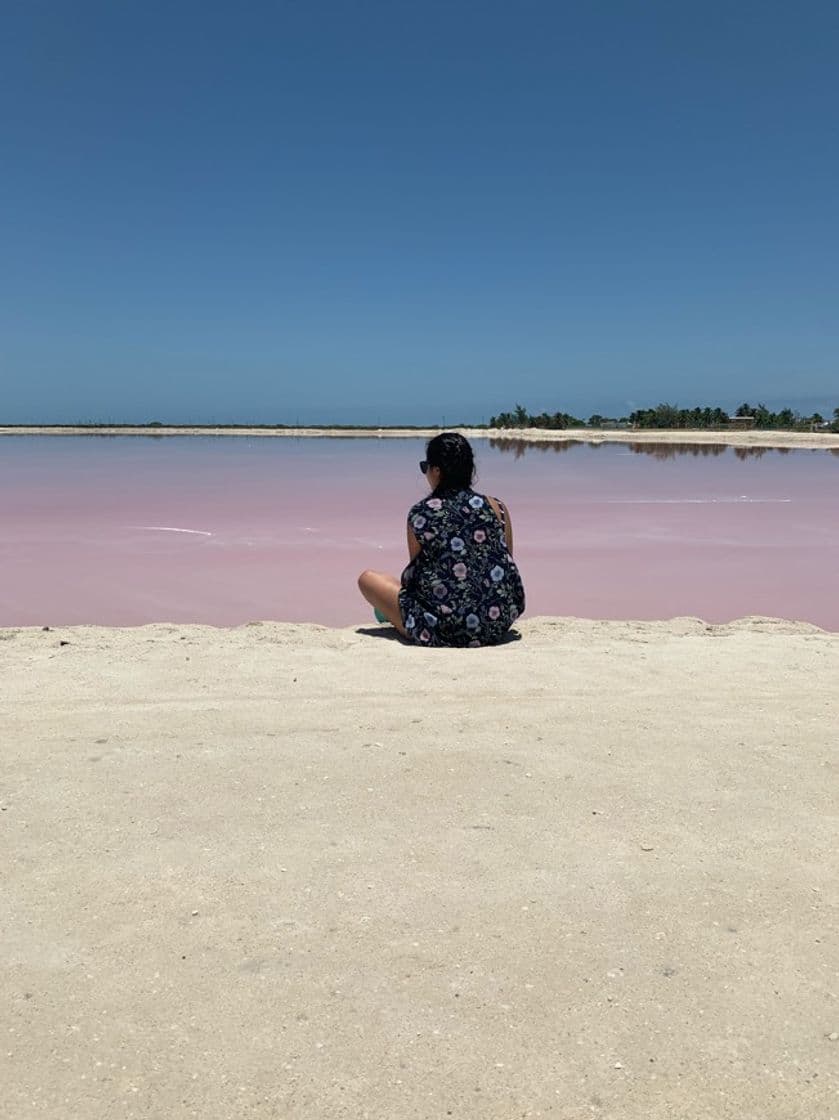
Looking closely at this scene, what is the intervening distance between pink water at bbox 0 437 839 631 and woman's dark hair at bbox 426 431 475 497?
1.20m

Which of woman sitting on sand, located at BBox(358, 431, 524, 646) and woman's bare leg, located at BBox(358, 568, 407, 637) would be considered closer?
woman sitting on sand, located at BBox(358, 431, 524, 646)

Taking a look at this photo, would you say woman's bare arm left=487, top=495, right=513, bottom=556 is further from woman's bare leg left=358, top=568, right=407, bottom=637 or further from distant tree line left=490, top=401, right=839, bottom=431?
distant tree line left=490, top=401, right=839, bottom=431

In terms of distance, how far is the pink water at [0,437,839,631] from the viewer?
5297 mm

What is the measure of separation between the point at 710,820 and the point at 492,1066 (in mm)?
951

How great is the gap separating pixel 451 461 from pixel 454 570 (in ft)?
1.70

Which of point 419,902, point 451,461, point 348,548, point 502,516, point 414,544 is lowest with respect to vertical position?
point 348,548

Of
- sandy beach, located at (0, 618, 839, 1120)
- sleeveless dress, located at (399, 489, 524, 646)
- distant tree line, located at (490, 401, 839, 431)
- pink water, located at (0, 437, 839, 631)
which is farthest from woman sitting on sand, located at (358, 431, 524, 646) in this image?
distant tree line, located at (490, 401, 839, 431)

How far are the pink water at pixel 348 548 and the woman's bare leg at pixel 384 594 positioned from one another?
0.68 metres

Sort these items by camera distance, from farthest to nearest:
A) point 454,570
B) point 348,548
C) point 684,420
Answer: point 684,420 < point 348,548 < point 454,570

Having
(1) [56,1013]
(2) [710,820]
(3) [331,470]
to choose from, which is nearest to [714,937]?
(2) [710,820]

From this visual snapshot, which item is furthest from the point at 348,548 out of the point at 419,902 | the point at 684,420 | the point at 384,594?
the point at 684,420

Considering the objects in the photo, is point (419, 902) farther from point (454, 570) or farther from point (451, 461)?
point (451, 461)

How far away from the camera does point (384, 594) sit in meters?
4.12

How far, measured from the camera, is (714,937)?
161 centimetres
